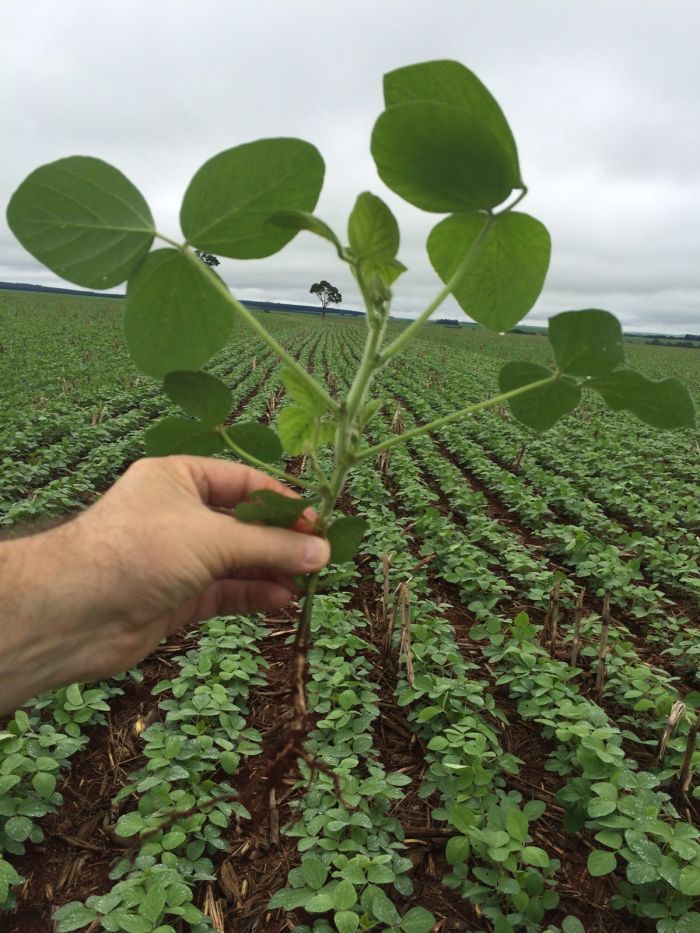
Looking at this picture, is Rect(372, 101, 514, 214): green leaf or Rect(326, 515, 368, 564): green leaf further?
Rect(326, 515, 368, 564): green leaf

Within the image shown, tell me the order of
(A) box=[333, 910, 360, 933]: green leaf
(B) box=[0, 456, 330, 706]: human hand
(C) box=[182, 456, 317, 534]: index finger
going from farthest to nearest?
(A) box=[333, 910, 360, 933]: green leaf → (C) box=[182, 456, 317, 534]: index finger → (B) box=[0, 456, 330, 706]: human hand

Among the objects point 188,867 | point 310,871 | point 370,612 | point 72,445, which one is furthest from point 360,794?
point 72,445

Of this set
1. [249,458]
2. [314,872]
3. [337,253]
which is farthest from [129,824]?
[337,253]

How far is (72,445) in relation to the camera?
20.4ft

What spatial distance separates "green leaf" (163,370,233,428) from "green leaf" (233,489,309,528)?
11cm

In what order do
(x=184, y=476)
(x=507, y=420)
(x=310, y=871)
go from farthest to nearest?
1. (x=507, y=420)
2. (x=310, y=871)
3. (x=184, y=476)

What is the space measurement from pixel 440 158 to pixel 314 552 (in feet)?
1.47

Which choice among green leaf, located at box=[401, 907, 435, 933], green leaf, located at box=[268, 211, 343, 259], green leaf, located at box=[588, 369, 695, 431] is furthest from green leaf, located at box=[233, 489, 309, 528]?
green leaf, located at box=[401, 907, 435, 933]

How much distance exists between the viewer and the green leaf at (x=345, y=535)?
68 centimetres

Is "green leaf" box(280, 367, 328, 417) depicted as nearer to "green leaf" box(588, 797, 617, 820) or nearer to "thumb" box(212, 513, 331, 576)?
"thumb" box(212, 513, 331, 576)

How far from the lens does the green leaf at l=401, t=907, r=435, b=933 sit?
1641 mm

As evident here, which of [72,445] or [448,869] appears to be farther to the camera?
[72,445]

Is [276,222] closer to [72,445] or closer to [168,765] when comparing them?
[168,765]

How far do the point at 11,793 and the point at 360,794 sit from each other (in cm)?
126
